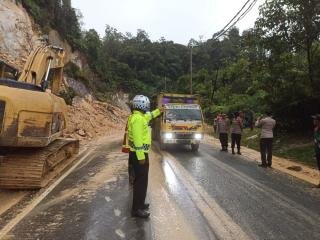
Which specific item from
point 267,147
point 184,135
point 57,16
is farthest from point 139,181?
point 57,16

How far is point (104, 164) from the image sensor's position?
598 inches

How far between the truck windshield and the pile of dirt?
6478 mm

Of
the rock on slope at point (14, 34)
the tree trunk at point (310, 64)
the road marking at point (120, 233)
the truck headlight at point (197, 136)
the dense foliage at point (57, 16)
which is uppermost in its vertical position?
the dense foliage at point (57, 16)

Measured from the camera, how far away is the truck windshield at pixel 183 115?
21031 mm

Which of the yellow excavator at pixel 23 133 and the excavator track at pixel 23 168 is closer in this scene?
the yellow excavator at pixel 23 133

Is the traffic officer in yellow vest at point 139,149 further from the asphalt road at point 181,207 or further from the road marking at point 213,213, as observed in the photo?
the road marking at point 213,213

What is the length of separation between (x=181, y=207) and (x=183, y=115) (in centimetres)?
1245

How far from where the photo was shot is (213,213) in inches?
330

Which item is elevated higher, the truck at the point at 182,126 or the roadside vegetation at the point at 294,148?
the truck at the point at 182,126

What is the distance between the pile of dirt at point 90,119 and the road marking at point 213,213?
14688mm

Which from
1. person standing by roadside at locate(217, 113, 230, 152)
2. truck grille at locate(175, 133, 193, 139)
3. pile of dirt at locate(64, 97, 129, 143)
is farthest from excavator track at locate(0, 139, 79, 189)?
pile of dirt at locate(64, 97, 129, 143)

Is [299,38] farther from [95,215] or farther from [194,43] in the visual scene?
[194,43]

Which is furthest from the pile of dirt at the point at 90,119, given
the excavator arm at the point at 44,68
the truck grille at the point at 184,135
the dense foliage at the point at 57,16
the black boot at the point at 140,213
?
the black boot at the point at 140,213

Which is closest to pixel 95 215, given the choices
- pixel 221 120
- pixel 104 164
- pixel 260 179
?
pixel 260 179
